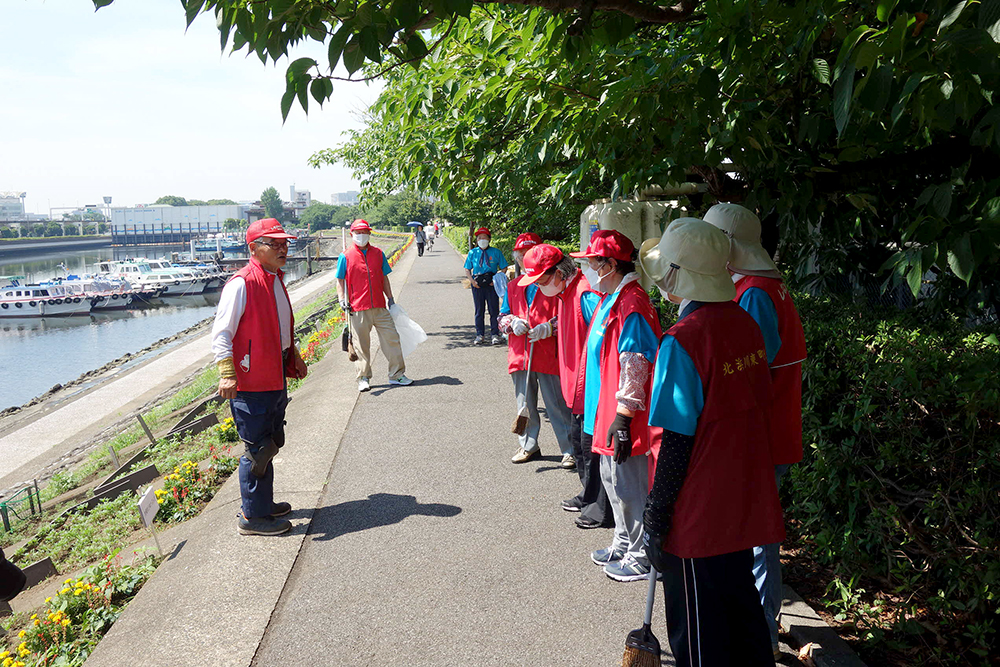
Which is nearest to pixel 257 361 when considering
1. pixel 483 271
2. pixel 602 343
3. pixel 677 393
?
pixel 602 343

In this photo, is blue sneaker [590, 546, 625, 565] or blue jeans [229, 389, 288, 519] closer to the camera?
blue sneaker [590, 546, 625, 565]

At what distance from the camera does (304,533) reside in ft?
17.9

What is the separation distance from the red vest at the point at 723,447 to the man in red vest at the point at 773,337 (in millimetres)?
438

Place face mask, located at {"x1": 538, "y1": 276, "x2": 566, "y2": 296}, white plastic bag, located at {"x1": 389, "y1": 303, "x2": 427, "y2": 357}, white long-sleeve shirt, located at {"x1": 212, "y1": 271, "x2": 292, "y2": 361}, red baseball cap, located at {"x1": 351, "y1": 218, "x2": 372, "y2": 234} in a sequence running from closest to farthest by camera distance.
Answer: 1. white long-sleeve shirt, located at {"x1": 212, "y1": 271, "x2": 292, "y2": 361}
2. face mask, located at {"x1": 538, "y1": 276, "x2": 566, "y2": 296}
3. red baseball cap, located at {"x1": 351, "y1": 218, "x2": 372, "y2": 234}
4. white plastic bag, located at {"x1": 389, "y1": 303, "x2": 427, "y2": 357}

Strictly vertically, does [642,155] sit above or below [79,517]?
above

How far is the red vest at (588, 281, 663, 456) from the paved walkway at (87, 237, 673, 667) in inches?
39.2

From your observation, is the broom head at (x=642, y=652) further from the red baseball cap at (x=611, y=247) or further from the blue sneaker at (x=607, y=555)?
the red baseball cap at (x=611, y=247)

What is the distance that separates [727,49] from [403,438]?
5.18 m

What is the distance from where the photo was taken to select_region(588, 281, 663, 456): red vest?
4094mm

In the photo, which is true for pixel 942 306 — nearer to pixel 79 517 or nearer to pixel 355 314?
pixel 355 314

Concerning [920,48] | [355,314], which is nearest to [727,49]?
[920,48]

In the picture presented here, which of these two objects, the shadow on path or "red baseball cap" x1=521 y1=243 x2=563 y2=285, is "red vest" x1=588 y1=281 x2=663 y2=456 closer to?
"red baseball cap" x1=521 y1=243 x2=563 y2=285

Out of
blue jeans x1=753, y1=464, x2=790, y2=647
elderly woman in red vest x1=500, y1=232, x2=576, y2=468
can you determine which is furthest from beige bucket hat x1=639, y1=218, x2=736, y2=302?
elderly woman in red vest x1=500, y1=232, x2=576, y2=468

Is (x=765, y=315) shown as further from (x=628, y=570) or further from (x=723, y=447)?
(x=628, y=570)
